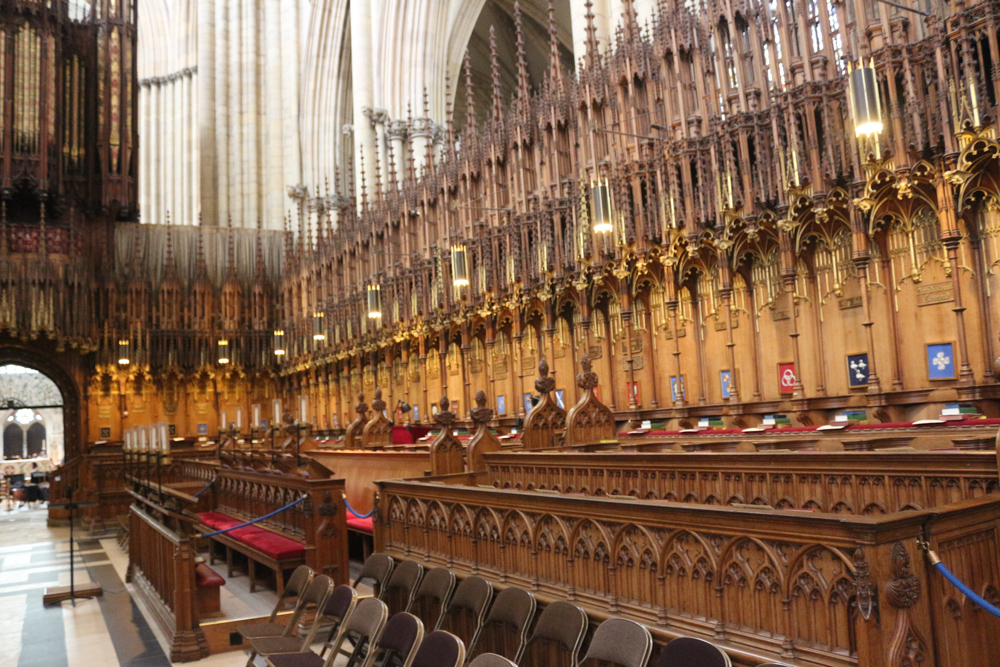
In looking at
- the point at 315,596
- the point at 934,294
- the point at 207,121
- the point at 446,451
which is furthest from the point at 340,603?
the point at 207,121

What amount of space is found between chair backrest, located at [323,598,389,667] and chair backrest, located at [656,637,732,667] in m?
1.60

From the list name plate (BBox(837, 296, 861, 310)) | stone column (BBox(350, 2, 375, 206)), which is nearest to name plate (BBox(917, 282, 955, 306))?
name plate (BBox(837, 296, 861, 310))

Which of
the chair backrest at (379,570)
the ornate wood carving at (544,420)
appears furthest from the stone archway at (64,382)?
the chair backrest at (379,570)

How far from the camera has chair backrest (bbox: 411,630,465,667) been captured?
3.25 metres

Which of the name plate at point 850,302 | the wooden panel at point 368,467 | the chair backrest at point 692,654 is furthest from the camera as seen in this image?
the name plate at point 850,302

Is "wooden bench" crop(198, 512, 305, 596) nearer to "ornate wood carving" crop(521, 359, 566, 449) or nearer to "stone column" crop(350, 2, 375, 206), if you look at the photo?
"ornate wood carving" crop(521, 359, 566, 449)

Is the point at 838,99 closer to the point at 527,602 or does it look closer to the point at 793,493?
the point at 793,493

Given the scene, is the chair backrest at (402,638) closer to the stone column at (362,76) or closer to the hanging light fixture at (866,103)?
the hanging light fixture at (866,103)

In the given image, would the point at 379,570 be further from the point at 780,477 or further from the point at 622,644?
the point at 780,477

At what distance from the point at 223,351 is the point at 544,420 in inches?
623

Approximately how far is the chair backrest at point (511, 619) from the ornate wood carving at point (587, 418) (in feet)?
13.3

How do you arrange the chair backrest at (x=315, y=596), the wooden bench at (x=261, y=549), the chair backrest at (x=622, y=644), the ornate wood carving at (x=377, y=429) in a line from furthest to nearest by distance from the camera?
1. the ornate wood carving at (x=377, y=429)
2. the wooden bench at (x=261, y=549)
3. the chair backrest at (x=315, y=596)
4. the chair backrest at (x=622, y=644)

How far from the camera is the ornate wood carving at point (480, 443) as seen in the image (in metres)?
7.37

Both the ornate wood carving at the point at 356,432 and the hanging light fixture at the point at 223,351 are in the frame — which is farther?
the hanging light fixture at the point at 223,351
